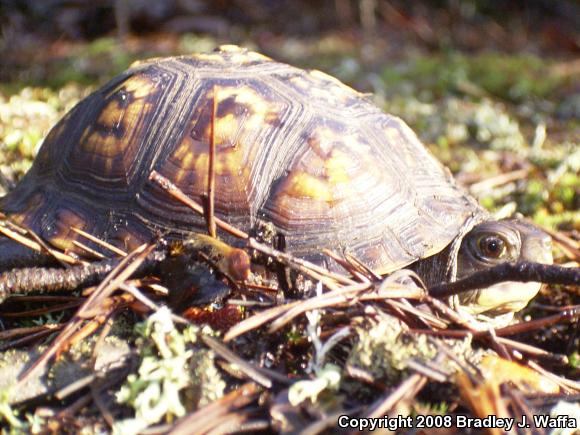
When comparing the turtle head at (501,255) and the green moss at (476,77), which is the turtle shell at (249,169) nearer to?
the turtle head at (501,255)

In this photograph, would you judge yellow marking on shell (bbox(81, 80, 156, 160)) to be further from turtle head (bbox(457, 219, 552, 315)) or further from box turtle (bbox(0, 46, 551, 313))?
turtle head (bbox(457, 219, 552, 315))

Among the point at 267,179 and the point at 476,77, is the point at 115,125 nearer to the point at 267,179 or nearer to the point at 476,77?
the point at 267,179

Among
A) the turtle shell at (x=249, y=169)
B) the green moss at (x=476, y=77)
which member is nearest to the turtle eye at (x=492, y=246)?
the turtle shell at (x=249, y=169)

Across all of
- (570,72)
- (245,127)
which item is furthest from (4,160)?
(570,72)

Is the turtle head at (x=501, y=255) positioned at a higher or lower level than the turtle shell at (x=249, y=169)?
lower

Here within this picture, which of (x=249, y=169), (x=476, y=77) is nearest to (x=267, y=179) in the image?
(x=249, y=169)

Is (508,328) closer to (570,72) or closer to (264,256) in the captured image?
(264,256)

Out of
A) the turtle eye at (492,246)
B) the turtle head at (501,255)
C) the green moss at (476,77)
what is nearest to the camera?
the turtle head at (501,255)

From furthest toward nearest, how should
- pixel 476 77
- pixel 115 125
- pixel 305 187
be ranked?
pixel 476 77, pixel 115 125, pixel 305 187
